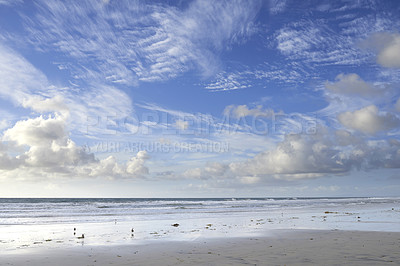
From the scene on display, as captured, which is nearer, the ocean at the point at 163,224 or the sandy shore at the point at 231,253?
the sandy shore at the point at 231,253

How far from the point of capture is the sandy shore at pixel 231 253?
1128 cm

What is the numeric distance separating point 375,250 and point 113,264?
9.96 metres

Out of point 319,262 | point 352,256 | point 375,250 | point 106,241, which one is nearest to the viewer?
point 319,262

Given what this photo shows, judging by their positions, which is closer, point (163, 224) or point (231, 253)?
point (231, 253)

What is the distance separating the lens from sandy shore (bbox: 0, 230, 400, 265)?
37.0 feet

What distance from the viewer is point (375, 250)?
13.0 meters

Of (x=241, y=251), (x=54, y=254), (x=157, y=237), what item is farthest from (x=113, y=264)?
(x=157, y=237)

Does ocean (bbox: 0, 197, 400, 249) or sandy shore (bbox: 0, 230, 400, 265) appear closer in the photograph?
sandy shore (bbox: 0, 230, 400, 265)

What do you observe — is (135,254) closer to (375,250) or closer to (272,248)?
(272,248)

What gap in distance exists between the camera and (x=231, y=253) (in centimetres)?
1289

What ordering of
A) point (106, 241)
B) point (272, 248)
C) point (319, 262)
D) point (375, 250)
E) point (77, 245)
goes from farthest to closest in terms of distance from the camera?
point (106, 241)
point (77, 245)
point (272, 248)
point (375, 250)
point (319, 262)

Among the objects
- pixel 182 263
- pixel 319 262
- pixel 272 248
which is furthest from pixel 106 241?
pixel 319 262

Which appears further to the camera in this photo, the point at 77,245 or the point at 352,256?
the point at 77,245

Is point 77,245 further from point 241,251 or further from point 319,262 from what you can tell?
point 319,262
